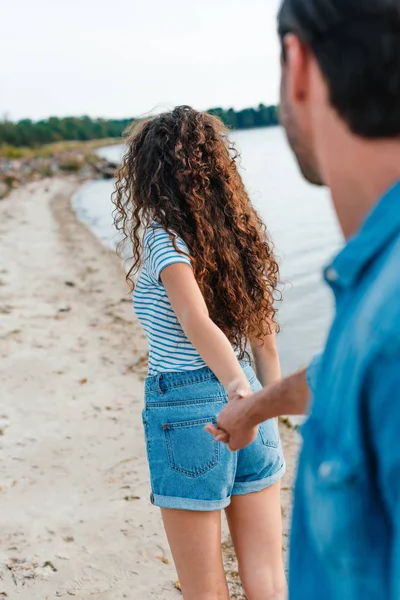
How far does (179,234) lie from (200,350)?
394mm

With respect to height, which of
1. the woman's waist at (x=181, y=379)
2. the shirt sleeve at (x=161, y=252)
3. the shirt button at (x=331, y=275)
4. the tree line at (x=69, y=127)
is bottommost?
the tree line at (x=69, y=127)

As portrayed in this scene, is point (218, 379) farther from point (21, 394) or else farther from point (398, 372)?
point (21, 394)

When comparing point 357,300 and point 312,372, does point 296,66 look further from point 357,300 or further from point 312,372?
point 312,372

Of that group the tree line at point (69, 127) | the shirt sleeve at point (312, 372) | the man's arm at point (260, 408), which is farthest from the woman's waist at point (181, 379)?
the tree line at point (69, 127)

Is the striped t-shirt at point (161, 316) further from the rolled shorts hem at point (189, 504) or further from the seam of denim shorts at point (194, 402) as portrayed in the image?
the rolled shorts hem at point (189, 504)

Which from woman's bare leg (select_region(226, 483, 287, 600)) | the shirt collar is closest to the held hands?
woman's bare leg (select_region(226, 483, 287, 600))

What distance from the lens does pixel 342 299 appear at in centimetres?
109

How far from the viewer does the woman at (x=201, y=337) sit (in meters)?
2.31

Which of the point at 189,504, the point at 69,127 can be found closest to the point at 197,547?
the point at 189,504

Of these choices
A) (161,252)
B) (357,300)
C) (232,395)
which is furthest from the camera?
(161,252)

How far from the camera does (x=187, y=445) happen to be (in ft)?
7.60

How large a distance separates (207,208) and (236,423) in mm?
830

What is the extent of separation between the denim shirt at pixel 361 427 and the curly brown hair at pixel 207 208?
1.31 meters

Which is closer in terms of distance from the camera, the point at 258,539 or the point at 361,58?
the point at 361,58
